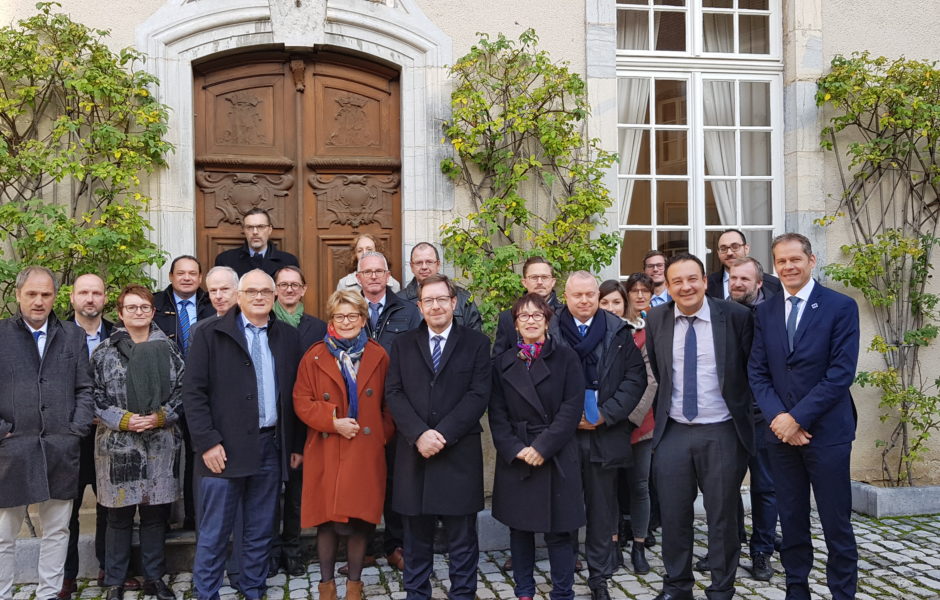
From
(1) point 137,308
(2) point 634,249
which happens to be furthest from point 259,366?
(2) point 634,249

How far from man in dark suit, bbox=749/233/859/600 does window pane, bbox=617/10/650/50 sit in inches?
123

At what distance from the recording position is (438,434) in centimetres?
387

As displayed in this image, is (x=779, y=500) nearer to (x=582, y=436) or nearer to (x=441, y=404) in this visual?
(x=582, y=436)

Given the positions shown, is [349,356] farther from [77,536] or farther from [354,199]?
[354,199]

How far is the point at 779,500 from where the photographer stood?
3906mm

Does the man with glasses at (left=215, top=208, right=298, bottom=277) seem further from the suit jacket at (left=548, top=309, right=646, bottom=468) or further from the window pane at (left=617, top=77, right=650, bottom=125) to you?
the window pane at (left=617, top=77, right=650, bottom=125)

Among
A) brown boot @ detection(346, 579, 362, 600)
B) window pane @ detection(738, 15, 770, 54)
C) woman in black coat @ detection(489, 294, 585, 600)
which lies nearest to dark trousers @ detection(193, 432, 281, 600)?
brown boot @ detection(346, 579, 362, 600)

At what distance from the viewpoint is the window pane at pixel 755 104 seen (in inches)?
262

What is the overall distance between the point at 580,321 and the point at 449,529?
4.07ft

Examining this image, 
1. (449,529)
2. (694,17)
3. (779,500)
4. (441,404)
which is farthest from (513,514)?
(694,17)

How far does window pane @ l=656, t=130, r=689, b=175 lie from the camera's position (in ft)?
21.5

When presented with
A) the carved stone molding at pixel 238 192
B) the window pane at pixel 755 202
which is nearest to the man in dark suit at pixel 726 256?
the window pane at pixel 755 202

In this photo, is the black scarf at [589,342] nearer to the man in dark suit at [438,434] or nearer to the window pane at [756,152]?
the man in dark suit at [438,434]

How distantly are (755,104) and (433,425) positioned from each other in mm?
4293
